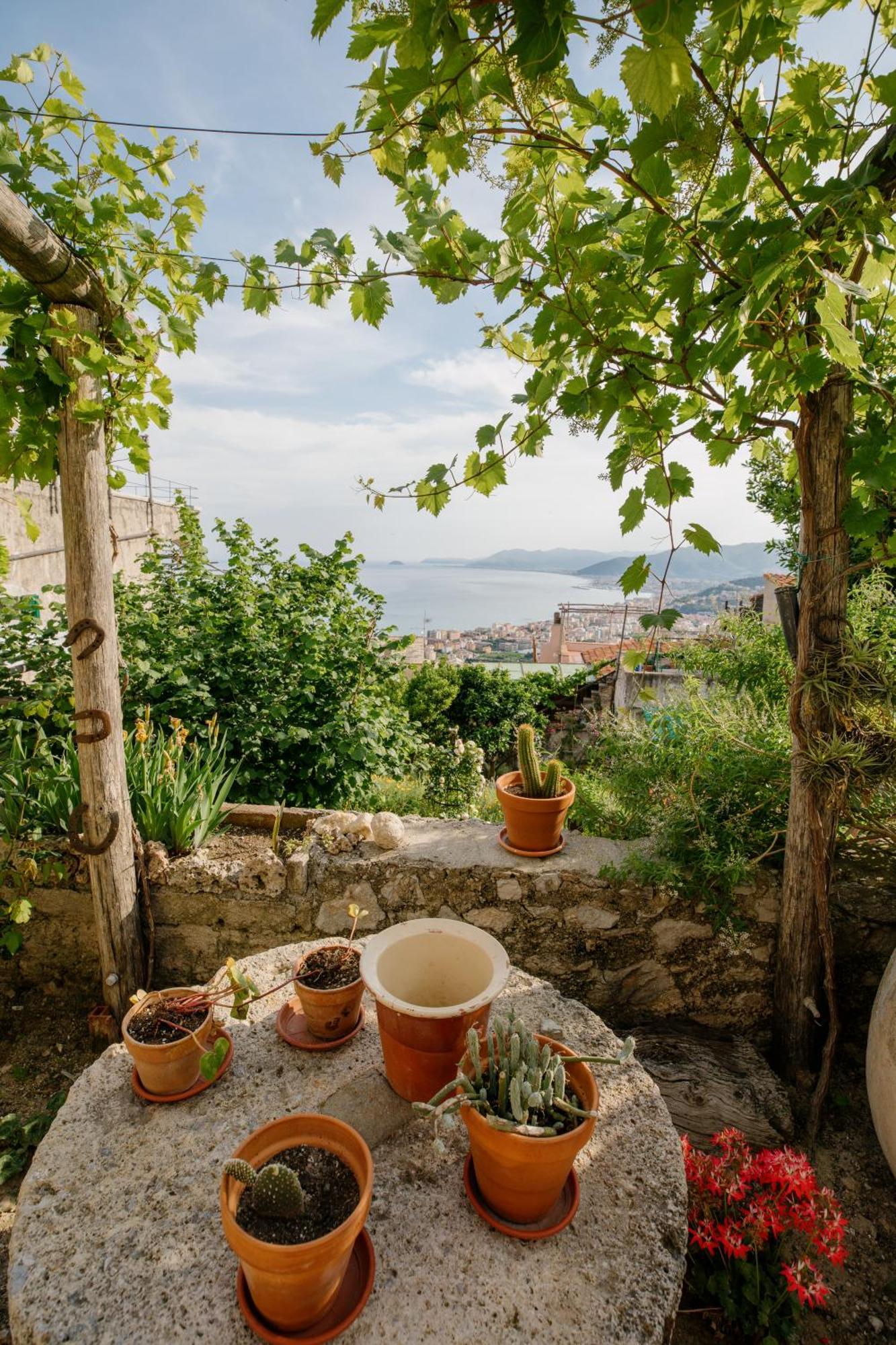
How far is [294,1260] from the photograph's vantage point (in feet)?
3.26

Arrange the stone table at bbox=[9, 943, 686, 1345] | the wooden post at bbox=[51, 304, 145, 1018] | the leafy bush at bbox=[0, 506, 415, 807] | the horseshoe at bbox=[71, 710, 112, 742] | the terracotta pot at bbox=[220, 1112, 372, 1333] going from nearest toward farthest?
the terracotta pot at bbox=[220, 1112, 372, 1333], the stone table at bbox=[9, 943, 686, 1345], the wooden post at bbox=[51, 304, 145, 1018], the horseshoe at bbox=[71, 710, 112, 742], the leafy bush at bbox=[0, 506, 415, 807]

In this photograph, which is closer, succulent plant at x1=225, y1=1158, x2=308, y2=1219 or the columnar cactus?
succulent plant at x1=225, y1=1158, x2=308, y2=1219

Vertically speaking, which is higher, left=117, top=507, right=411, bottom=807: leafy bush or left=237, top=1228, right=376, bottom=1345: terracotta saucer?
left=117, top=507, right=411, bottom=807: leafy bush

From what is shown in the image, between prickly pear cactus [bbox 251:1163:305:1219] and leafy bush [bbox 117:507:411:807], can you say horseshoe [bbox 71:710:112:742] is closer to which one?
leafy bush [bbox 117:507:411:807]

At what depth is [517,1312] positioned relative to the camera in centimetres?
113

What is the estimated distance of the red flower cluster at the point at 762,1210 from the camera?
5.45ft

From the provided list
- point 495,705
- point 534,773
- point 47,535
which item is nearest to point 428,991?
point 534,773

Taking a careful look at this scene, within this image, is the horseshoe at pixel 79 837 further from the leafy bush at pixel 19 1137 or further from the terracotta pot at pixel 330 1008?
the terracotta pot at pixel 330 1008

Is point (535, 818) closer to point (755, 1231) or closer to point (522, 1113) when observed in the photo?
point (755, 1231)

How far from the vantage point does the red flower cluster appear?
1.66 metres

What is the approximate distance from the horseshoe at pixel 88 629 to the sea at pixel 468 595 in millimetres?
2164

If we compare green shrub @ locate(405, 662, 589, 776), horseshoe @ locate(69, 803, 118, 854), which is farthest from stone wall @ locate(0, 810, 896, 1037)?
green shrub @ locate(405, 662, 589, 776)

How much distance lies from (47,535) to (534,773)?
9561 mm

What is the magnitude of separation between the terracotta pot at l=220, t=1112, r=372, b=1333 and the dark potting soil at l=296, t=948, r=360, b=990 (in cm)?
50
